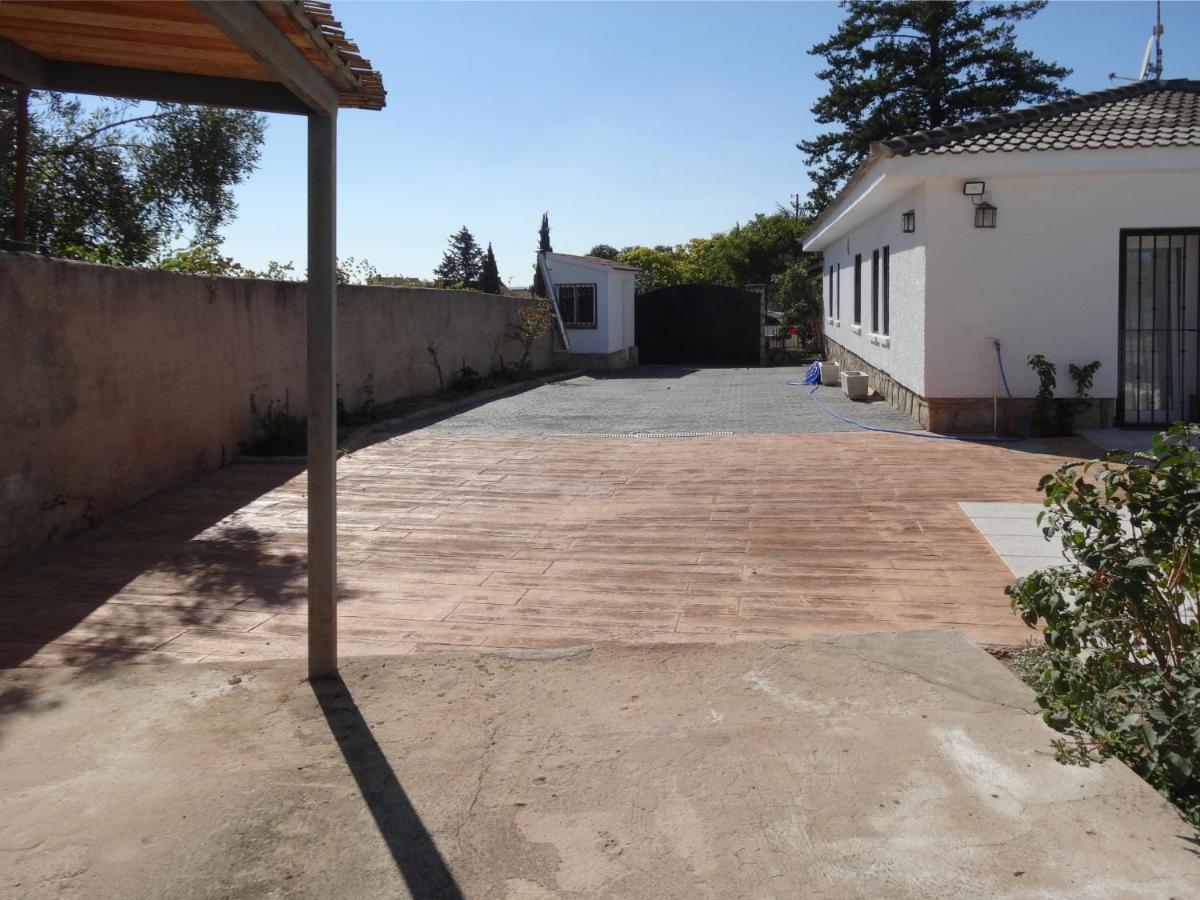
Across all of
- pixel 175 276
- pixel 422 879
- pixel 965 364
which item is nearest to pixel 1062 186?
pixel 965 364

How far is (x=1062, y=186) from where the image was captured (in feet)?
37.2

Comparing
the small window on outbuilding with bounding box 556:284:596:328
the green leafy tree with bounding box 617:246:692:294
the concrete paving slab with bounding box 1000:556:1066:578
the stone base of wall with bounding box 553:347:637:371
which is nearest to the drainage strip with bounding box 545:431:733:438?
the concrete paving slab with bounding box 1000:556:1066:578

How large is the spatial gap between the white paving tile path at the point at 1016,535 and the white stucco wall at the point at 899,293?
14.2 ft

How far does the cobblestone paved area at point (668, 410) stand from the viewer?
1295 cm

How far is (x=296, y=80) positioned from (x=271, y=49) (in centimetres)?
22

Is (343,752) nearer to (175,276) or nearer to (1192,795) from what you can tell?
(1192,795)

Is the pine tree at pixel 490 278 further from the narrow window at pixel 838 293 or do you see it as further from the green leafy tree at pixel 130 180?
the green leafy tree at pixel 130 180

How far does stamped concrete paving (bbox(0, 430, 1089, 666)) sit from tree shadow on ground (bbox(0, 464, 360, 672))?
2 centimetres

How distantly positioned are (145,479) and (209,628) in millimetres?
3392

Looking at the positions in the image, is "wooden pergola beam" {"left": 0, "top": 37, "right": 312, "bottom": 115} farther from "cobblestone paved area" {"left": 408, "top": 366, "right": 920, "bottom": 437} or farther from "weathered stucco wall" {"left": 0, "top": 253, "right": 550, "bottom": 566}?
"cobblestone paved area" {"left": 408, "top": 366, "right": 920, "bottom": 437}

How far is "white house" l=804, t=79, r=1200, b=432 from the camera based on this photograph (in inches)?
439

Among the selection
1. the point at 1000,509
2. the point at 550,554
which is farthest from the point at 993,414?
the point at 550,554

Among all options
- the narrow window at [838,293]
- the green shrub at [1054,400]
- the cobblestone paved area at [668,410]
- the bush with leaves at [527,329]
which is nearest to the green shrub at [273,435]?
the cobblestone paved area at [668,410]

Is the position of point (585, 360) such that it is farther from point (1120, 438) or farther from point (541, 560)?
point (541, 560)
